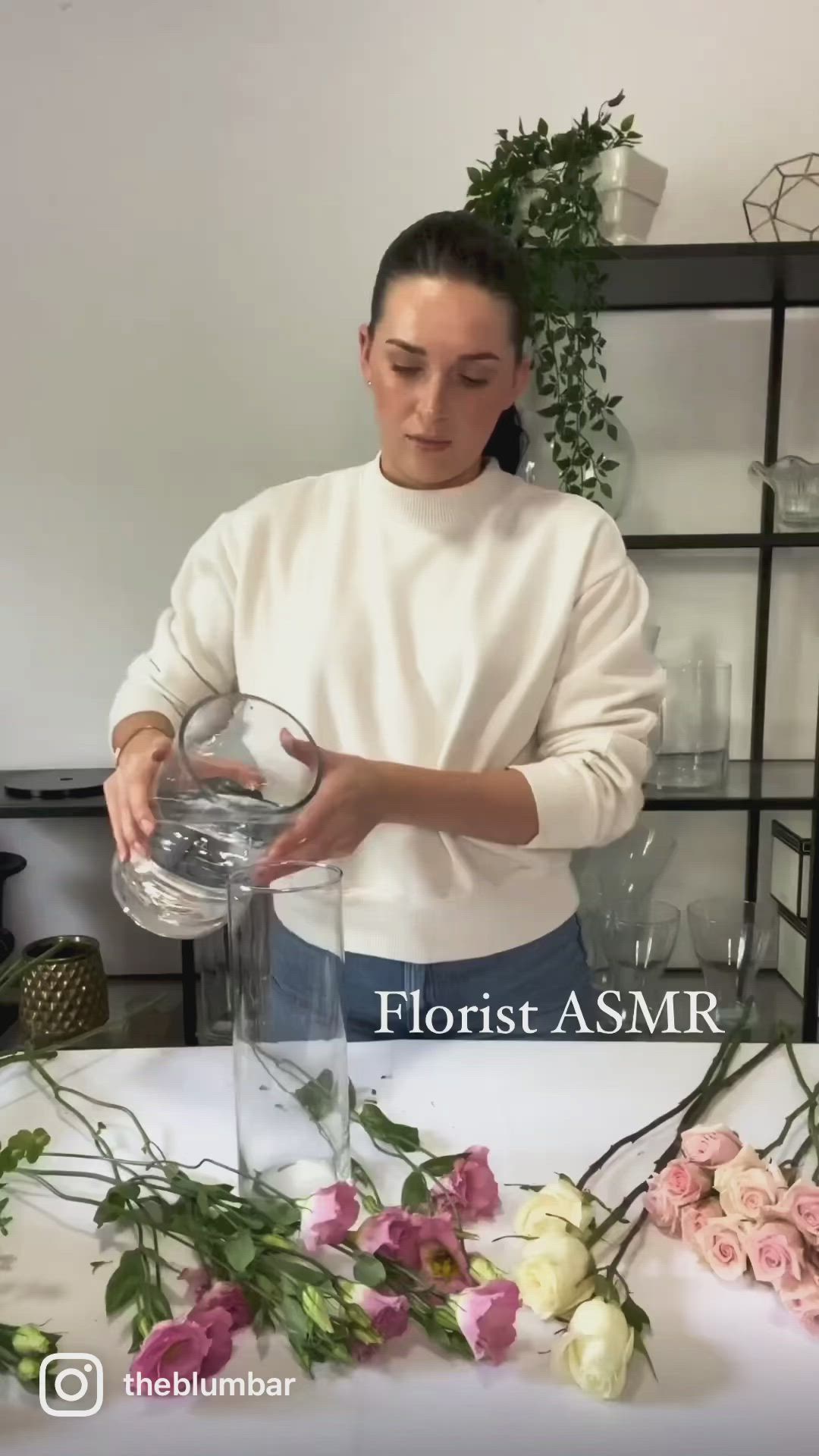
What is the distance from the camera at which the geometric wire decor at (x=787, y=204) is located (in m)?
1.57

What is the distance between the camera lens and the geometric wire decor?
1.57 m

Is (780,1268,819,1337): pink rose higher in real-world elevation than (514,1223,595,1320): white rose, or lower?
lower

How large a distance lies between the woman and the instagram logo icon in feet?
1.46

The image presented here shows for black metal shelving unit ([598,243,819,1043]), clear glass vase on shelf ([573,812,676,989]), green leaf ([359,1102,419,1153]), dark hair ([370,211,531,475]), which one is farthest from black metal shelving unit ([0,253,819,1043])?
green leaf ([359,1102,419,1153])

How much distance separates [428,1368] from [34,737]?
1.43 m

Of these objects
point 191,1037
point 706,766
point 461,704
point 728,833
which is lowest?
point 191,1037

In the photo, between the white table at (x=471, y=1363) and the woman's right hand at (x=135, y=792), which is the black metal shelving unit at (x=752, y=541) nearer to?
→ the woman's right hand at (x=135, y=792)

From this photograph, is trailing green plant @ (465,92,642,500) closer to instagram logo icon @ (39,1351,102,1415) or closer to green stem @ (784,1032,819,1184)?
green stem @ (784,1032,819,1184)

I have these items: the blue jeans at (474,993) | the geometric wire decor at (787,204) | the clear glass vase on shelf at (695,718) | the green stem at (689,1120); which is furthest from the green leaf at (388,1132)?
the geometric wire decor at (787,204)

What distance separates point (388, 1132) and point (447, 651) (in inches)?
18.4

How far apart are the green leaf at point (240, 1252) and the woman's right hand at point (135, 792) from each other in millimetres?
311

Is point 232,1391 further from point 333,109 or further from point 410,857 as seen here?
point 333,109

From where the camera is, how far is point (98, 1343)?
1.63ft

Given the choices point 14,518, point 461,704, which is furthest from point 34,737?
point 461,704
